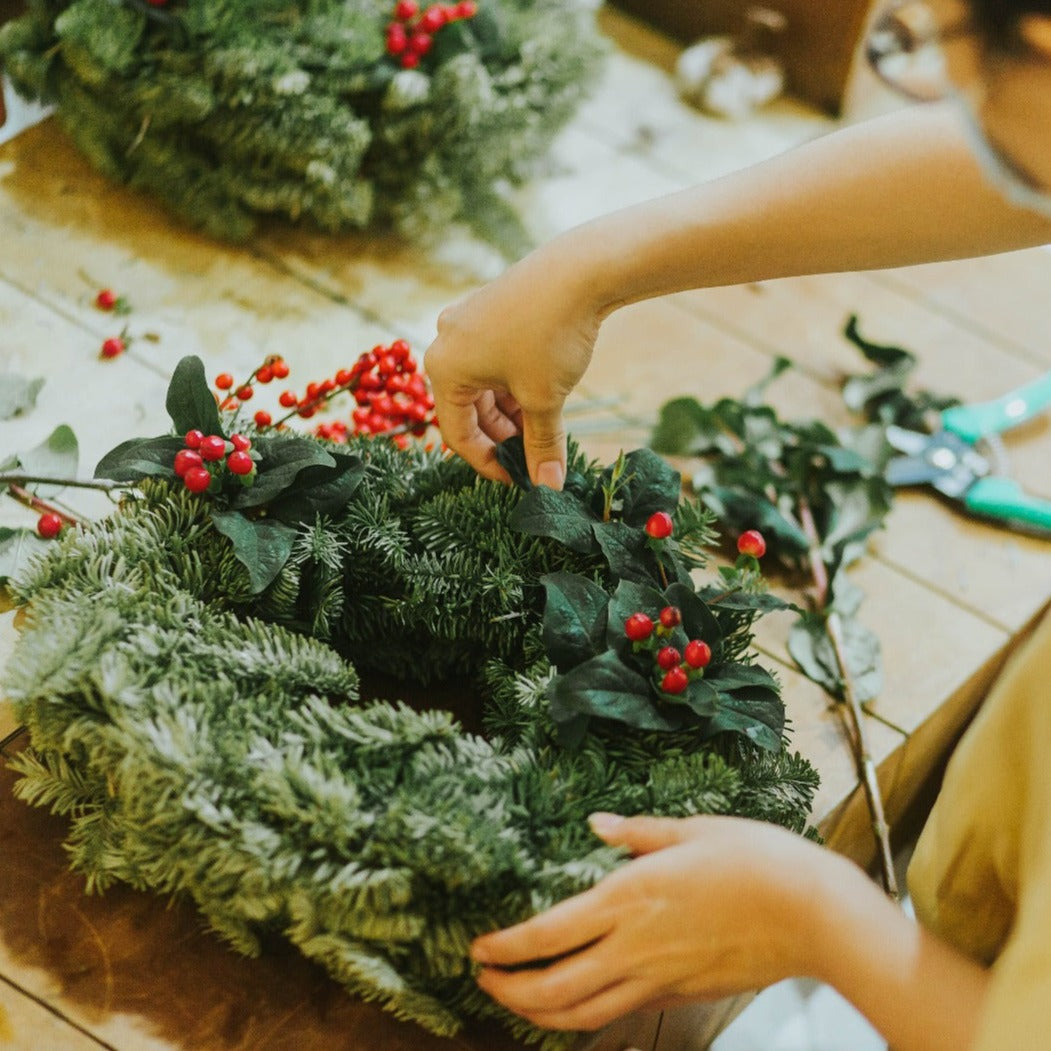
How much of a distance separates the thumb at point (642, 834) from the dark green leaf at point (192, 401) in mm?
355

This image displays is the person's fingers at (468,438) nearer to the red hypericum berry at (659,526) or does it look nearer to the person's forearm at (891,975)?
the red hypericum berry at (659,526)

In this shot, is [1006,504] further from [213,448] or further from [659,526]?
[213,448]

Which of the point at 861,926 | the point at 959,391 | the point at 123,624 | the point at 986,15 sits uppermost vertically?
the point at 986,15

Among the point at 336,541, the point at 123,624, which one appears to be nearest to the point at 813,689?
the point at 336,541

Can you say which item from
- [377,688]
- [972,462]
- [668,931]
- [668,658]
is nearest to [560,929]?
[668,931]

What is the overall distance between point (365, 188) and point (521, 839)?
2.72 ft

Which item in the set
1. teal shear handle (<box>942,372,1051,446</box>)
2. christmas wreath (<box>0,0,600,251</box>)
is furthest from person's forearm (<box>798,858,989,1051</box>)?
christmas wreath (<box>0,0,600,251</box>)

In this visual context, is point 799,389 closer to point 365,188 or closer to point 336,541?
point 365,188

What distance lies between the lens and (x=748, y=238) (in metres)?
0.78

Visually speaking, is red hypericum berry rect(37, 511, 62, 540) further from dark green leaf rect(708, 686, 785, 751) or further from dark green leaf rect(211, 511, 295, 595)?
dark green leaf rect(708, 686, 785, 751)

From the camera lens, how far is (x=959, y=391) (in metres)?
1.35

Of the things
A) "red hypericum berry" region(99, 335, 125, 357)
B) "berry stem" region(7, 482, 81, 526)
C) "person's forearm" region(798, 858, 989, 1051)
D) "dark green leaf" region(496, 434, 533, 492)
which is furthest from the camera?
"red hypericum berry" region(99, 335, 125, 357)

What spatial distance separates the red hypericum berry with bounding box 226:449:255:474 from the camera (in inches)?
29.4

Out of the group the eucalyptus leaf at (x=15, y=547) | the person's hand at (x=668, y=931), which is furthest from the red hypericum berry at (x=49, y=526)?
the person's hand at (x=668, y=931)
